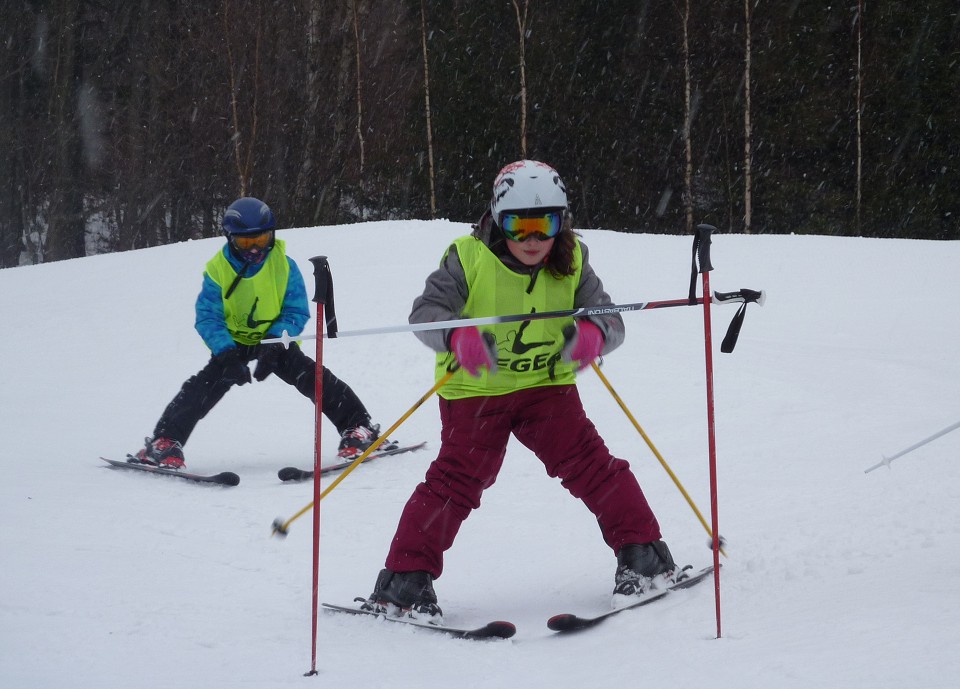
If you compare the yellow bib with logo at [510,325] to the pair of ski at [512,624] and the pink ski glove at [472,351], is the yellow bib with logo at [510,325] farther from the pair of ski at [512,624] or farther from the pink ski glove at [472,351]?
the pair of ski at [512,624]

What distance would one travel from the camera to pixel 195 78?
2450cm

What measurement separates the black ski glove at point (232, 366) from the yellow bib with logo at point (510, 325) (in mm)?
2611

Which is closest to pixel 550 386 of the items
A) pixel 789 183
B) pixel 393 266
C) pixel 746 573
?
pixel 746 573

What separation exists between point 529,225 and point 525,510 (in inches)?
80.1

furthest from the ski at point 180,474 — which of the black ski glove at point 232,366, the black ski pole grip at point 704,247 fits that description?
the black ski pole grip at point 704,247

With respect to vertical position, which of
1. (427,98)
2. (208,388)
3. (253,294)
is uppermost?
(427,98)

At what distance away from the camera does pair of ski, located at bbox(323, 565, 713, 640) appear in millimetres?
2924

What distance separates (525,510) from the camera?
489 centimetres

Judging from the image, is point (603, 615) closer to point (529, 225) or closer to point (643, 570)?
point (643, 570)

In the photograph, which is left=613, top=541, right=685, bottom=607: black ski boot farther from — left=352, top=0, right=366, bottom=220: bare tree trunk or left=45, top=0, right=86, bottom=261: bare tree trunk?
left=45, top=0, right=86, bottom=261: bare tree trunk

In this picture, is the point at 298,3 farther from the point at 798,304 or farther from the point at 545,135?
the point at 798,304

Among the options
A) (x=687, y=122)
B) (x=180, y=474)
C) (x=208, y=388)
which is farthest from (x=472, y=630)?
(x=687, y=122)

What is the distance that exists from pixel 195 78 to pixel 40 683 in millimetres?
23836

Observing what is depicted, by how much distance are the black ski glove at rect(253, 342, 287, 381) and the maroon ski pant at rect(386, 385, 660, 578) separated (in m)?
2.55
